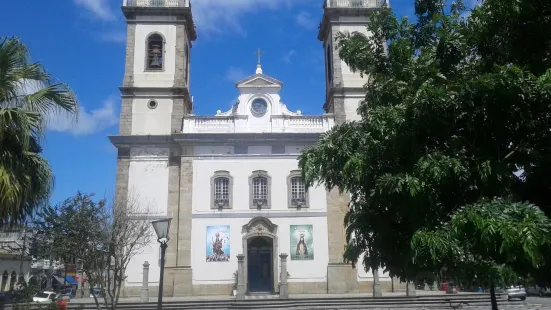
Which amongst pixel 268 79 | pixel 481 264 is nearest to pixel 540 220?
pixel 481 264

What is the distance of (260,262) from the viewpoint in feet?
86.8

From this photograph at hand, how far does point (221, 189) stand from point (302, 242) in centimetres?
493

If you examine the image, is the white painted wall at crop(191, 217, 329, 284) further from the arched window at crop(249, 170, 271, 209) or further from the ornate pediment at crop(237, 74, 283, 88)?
the ornate pediment at crop(237, 74, 283, 88)

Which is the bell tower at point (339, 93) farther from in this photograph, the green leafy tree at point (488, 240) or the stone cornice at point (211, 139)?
the green leafy tree at point (488, 240)

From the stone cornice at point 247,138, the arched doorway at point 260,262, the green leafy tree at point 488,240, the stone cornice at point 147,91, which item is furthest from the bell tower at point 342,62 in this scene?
the green leafy tree at point 488,240

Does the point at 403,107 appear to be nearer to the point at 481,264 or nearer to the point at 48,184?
the point at 481,264

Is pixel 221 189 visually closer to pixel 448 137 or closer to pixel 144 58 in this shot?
pixel 144 58

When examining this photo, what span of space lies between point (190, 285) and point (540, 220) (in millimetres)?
22062

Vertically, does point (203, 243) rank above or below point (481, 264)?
above

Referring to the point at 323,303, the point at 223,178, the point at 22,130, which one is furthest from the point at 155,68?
the point at 22,130

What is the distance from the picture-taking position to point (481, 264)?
561cm

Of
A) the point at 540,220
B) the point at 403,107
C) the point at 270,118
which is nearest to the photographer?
the point at 540,220

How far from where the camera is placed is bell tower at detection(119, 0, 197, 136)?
27438 millimetres

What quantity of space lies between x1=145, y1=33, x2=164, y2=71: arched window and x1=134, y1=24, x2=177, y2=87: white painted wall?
202mm
